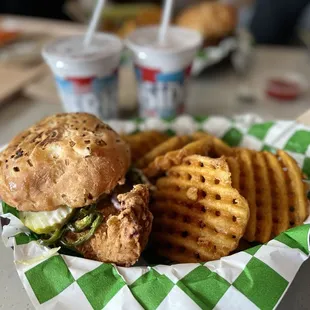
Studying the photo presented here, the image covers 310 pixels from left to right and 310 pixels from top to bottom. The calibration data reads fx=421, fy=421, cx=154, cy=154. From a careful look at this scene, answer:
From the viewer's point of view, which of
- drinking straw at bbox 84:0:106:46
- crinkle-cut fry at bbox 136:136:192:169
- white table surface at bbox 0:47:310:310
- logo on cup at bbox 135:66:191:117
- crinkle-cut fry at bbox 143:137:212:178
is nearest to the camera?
crinkle-cut fry at bbox 143:137:212:178

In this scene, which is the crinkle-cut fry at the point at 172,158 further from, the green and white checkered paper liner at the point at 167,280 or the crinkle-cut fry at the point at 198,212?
the green and white checkered paper liner at the point at 167,280

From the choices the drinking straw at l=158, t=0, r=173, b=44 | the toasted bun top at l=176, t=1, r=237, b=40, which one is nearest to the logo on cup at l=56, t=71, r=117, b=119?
the drinking straw at l=158, t=0, r=173, b=44

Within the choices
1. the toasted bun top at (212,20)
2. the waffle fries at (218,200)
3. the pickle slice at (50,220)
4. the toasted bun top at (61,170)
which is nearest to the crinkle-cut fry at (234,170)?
the waffle fries at (218,200)

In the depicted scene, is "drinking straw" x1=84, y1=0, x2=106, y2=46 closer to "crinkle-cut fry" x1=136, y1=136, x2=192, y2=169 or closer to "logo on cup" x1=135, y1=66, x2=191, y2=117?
"logo on cup" x1=135, y1=66, x2=191, y2=117

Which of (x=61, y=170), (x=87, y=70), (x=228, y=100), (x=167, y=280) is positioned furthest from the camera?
(x=228, y=100)

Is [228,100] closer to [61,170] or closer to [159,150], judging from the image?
[159,150]

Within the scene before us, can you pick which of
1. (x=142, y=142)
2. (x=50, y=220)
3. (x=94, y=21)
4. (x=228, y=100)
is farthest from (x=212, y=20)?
(x=50, y=220)
